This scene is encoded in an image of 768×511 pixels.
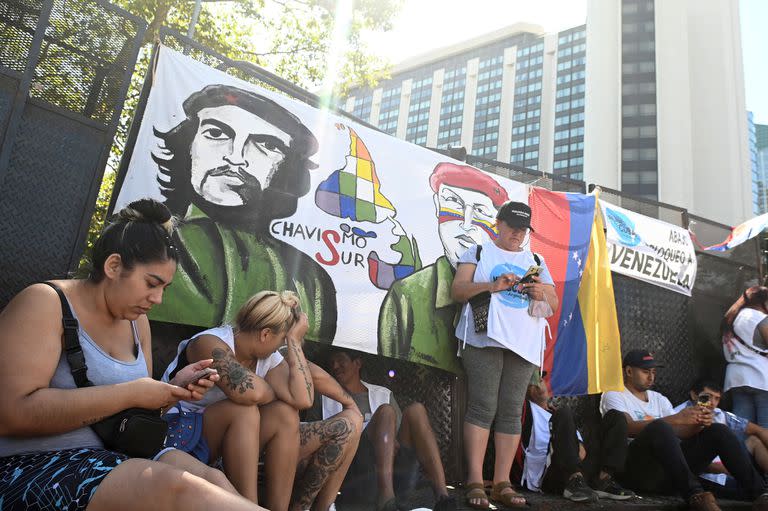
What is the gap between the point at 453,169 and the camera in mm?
5086

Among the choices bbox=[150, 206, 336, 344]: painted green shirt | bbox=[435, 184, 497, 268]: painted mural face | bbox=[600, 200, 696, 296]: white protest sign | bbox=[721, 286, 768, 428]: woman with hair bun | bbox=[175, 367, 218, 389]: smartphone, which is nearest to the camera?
bbox=[175, 367, 218, 389]: smartphone

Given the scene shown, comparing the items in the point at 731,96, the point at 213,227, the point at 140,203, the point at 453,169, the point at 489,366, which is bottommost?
the point at 489,366

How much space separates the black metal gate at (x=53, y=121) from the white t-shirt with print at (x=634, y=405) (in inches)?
166

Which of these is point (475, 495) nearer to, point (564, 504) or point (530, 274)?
point (564, 504)

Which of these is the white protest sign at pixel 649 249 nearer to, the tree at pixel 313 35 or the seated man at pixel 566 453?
the seated man at pixel 566 453

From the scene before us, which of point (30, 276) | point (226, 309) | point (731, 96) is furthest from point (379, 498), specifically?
point (731, 96)

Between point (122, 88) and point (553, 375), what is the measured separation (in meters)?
3.89

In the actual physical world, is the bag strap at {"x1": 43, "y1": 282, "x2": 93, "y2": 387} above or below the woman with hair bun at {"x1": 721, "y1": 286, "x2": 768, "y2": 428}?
below

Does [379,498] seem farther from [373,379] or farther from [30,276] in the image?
[30,276]

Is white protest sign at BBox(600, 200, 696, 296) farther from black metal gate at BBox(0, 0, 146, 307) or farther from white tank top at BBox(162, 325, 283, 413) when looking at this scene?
black metal gate at BBox(0, 0, 146, 307)

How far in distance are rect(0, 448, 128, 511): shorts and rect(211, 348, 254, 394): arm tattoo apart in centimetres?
105

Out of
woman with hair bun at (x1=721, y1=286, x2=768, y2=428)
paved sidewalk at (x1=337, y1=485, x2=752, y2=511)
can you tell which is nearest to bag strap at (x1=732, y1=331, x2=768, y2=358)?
woman with hair bun at (x1=721, y1=286, x2=768, y2=428)

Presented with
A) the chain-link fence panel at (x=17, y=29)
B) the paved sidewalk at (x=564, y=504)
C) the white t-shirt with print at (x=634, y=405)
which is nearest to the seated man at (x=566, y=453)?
the paved sidewalk at (x=564, y=504)

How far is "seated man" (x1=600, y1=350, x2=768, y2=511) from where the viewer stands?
171 inches
